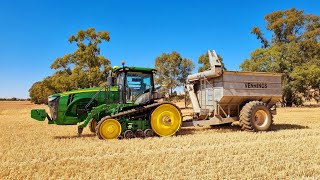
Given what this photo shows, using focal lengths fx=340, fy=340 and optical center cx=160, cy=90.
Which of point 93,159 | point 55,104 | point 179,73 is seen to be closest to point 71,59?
point 179,73

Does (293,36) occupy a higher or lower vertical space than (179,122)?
higher

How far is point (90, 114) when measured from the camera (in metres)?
10.5

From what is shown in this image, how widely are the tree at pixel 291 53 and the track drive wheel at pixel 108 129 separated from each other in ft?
92.7

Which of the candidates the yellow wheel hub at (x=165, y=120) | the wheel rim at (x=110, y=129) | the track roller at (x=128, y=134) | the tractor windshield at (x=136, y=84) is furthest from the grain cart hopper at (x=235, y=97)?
the wheel rim at (x=110, y=129)

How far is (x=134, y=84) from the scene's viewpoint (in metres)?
11.4

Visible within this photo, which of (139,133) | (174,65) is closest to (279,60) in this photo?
(174,65)

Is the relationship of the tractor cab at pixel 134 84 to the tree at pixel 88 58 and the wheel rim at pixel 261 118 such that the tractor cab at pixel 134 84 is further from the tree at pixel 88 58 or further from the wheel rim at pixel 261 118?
the tree at pixel 88 58

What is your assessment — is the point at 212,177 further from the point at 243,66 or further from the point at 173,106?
the point at 243,66

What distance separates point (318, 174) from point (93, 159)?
4515 mm

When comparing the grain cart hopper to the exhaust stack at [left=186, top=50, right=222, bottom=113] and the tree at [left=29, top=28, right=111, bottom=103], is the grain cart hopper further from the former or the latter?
the tree at [left=29, top=28, right=111, bottom=103]

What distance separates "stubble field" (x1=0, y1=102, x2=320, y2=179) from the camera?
616 cm

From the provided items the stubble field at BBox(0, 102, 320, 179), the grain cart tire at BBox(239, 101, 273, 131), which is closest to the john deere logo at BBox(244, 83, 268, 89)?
the grain cart tire at BBox(239, 101, 273, 131)

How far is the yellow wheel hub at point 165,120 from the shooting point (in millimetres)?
11062

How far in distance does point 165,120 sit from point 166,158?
3.81m
